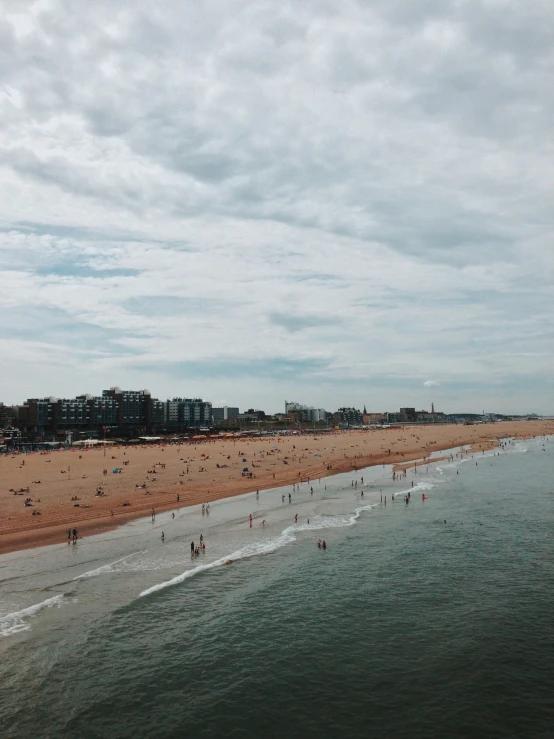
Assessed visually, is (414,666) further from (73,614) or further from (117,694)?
(73,614)

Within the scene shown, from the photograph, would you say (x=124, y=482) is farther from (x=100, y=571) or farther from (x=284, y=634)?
(x=284, y=634)

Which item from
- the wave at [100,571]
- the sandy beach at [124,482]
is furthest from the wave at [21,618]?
the sandy beach at [124,482]

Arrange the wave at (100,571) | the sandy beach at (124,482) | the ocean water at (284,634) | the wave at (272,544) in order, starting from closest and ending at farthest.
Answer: the ocean water at (284,634), the wave at (272,544), the wave at (100,571), the sandy beach at (124,482)

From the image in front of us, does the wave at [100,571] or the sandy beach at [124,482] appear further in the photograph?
the sandy beach at [124,482]

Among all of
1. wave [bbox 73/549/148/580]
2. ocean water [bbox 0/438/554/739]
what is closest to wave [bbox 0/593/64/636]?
ocean water [bbox 0/438/554/739]

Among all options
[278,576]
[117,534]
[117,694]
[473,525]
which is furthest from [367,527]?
[117,694]

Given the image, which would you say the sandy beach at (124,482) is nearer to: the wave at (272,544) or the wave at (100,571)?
the wave at (100,571)
